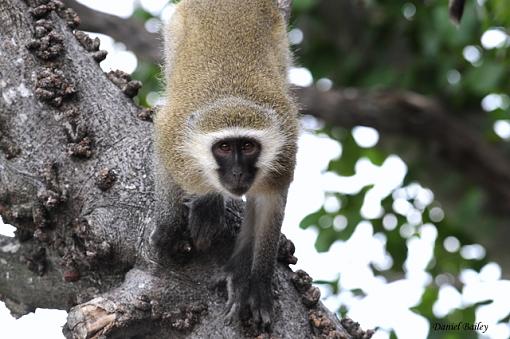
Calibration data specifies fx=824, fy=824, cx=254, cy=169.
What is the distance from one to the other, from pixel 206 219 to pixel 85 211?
578mm

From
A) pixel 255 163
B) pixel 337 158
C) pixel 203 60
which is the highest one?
pixel 337 158

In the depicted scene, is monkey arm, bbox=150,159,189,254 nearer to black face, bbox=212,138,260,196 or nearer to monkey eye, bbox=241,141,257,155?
black face, bbox=212,138,260,196

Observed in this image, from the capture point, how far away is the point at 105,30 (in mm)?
7398

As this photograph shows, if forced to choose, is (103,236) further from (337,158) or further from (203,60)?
(337,158)

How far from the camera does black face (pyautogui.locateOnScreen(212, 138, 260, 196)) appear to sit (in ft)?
13.5

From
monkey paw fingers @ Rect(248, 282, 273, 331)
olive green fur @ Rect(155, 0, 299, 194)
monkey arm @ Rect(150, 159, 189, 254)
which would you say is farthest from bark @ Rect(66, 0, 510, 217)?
monkey paw fingers @ Rect(248, 282, 273, 331)

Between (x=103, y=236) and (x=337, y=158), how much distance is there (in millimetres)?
4046

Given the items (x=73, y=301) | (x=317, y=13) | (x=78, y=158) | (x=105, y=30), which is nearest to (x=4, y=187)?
(x=78, y=158)

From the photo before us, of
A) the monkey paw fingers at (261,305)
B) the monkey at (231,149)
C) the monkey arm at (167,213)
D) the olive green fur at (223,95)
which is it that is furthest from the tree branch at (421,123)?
the monkey paw fingers at (261,305)

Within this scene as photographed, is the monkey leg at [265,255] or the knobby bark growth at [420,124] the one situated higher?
the knobby bark growth at [420,124]

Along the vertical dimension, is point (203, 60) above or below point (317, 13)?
below

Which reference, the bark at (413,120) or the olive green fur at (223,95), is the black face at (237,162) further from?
the bark at (413,120)
